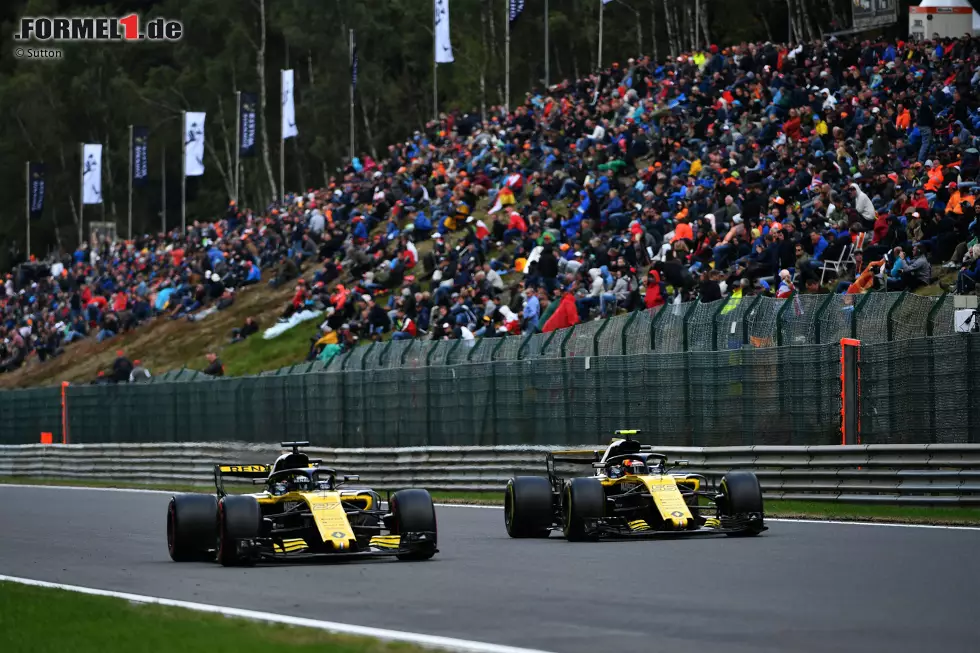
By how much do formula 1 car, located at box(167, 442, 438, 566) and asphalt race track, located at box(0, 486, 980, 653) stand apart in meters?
0.18

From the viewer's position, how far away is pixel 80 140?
101 metres

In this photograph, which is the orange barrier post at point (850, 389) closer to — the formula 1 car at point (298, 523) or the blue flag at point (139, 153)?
the formula 1 car at point (298, 523)

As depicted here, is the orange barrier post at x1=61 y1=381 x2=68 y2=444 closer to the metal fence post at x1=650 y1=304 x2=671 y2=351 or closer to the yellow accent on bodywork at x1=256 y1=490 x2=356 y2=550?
the metal fence post at x1=650 y1=304 x2=671 y2=351

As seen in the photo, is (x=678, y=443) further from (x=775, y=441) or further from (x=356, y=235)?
(x=356, y=235)

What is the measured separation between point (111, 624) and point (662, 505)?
6996 mm

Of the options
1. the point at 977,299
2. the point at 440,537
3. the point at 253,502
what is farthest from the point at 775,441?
the point at 253,502

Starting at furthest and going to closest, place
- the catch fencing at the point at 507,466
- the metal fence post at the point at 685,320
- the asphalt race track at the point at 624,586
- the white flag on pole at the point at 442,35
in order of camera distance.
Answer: the white flag on pole at the point at 442,35, the metal fence post at the point at 685,320, the catch fencing at the point at 507,466, the asphalt race track at the point at 624,586

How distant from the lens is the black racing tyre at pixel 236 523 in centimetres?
1443

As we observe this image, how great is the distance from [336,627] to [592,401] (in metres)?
14.6

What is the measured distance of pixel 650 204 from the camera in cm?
3269

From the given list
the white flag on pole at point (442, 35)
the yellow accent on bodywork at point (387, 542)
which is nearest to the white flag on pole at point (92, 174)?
the white flag on pole at point (442, 35)

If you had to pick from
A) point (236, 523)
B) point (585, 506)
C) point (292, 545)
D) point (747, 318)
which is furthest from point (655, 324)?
point (236, 523)

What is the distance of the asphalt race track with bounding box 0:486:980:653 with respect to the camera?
9.41 m

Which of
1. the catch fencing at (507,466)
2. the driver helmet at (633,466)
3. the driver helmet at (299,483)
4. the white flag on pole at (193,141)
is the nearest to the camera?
the driver helmet at (299,483)
